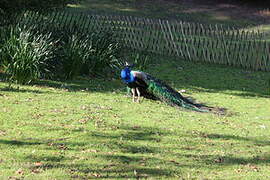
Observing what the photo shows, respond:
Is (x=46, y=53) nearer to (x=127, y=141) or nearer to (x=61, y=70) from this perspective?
(x=61, y=70)

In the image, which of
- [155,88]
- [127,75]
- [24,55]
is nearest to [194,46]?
[155,88]

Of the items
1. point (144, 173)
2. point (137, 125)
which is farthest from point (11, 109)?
point (144, 173)

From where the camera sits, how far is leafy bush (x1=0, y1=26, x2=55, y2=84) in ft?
36.0

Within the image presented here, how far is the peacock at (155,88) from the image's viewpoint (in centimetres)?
995

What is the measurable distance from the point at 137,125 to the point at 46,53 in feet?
12.4

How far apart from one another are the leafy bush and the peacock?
220 centimetres

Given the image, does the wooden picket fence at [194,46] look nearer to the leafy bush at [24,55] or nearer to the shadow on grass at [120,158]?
the leafy bush at [24,55]

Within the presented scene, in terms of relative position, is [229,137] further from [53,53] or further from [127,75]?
[53,53]

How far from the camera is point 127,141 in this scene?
24.1 feet

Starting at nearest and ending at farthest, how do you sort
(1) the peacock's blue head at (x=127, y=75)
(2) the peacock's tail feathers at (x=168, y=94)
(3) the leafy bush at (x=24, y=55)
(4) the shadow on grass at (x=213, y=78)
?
(1) the peacock's blue head at (x=127, y=75)
(2) the peacock's tail feathers at (x=168, y=94)
(3) the leafy bush at (x=24, y=55)
(4) the shadow on grass at (x=213, y=78)

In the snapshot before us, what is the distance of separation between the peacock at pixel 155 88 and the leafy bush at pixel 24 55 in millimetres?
2199

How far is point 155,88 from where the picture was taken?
10.2 metres

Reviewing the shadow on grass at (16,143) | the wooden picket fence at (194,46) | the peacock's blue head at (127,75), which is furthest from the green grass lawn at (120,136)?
the wooden picket fence at (194,46)

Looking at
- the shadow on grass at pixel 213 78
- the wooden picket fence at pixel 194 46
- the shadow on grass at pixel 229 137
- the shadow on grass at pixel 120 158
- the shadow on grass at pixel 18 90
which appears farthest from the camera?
the wooden picket fence at pixel 194 46
